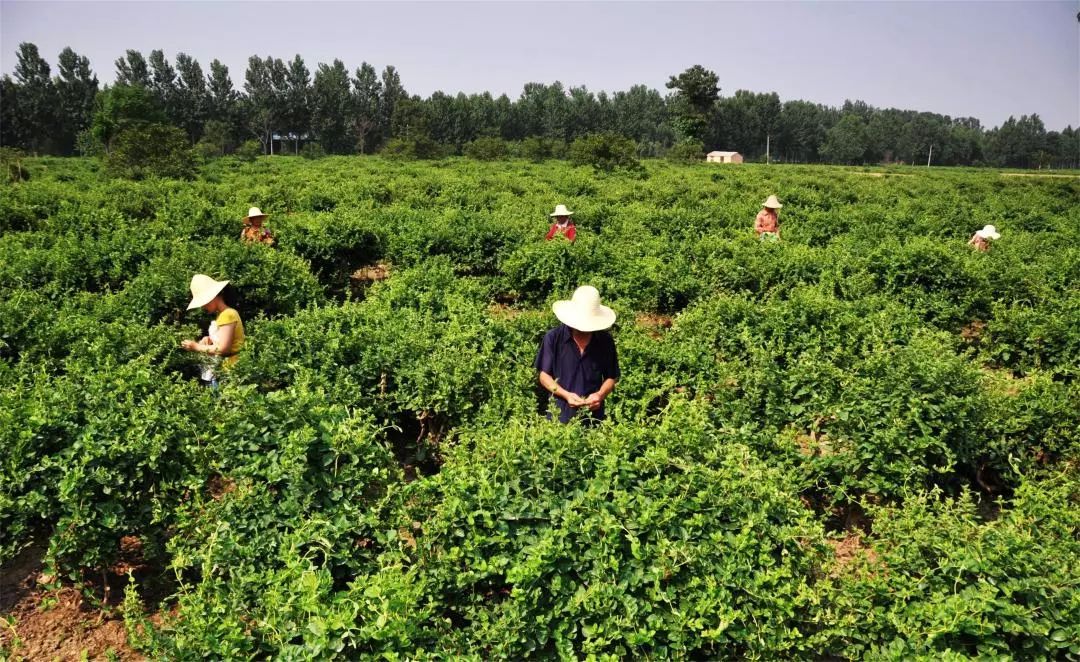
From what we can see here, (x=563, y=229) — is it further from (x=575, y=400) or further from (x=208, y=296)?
(x=575, y=400)

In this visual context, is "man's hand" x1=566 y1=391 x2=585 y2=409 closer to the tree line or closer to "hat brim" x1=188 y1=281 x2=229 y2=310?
"hat brim" x1=188 y1=281 x2=229 y2=310

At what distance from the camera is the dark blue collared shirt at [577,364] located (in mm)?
4836

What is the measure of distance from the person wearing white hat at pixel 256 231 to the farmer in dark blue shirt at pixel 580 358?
20.3ft

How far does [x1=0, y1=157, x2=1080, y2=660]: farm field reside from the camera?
110 inches

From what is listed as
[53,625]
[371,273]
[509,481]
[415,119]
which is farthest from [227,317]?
[415,119]

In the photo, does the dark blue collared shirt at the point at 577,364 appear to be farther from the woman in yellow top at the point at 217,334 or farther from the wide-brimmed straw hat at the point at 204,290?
the wide-brimmed straw hat at the point at 204,290

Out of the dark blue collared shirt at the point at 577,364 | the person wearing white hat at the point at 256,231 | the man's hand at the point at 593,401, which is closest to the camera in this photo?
the man's hand at the point at 593,401

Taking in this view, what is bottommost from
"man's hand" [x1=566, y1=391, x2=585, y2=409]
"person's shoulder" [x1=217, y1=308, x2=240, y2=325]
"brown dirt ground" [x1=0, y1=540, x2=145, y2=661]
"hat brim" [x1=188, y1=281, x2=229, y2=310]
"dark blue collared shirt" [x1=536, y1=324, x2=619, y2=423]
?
"brown dirt ground" [x1=0, y1=540, x2=145, y2=661]

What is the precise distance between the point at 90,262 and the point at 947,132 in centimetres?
14588

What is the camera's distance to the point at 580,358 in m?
4.84

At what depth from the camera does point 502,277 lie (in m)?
9.80

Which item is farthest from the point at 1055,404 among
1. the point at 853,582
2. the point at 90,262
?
the point at 90,262

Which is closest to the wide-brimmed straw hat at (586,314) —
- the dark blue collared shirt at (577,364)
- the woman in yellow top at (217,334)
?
the dark blue collared shirt at (577,364)

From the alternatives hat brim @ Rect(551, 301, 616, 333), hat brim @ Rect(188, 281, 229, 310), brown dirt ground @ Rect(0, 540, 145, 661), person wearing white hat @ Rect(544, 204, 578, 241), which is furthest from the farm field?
person wearing white hat @ Rect(544, 204, 578, 241)
